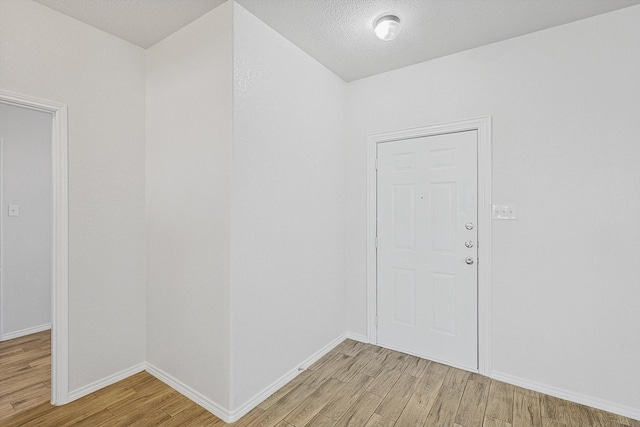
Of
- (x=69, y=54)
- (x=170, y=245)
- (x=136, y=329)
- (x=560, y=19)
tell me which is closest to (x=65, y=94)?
(x=69, y=54)

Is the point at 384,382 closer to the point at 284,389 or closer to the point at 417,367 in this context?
the point at 417,367

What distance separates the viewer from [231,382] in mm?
2002

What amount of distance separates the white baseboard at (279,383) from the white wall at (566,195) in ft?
4.53

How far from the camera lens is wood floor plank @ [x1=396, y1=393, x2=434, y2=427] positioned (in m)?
1.98

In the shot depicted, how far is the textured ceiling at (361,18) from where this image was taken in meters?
2.00

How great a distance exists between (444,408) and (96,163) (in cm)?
300

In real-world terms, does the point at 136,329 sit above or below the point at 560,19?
below

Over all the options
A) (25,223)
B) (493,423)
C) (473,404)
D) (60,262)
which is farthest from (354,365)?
(25,223)

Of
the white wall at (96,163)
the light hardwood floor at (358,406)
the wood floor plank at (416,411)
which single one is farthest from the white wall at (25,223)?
the wood floor plank at (416,411)

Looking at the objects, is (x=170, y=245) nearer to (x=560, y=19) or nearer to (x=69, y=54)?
(x=69, y=54)

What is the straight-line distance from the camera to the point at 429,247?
2768 mm

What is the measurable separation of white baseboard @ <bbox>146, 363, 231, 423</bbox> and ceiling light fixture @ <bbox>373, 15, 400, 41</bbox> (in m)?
2.67

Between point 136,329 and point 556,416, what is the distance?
3087 millimetres

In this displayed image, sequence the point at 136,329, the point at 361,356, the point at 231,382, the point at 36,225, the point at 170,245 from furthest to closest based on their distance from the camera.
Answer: the point at 36,225 < the point at 361,356 < the point at 136,329 < the point at 170,245 < the point at 231,382
